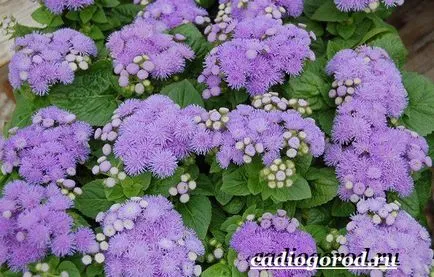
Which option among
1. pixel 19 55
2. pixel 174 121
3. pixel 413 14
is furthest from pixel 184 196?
pixel 413 14

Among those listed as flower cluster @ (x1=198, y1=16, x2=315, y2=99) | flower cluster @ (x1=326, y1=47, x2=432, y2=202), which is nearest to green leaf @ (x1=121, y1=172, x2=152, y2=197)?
flower cluster @ (x1=198, y1=16, x2=315, y2=99)

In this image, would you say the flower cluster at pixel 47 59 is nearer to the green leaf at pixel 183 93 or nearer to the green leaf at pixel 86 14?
the green leaf at pixel 86 14

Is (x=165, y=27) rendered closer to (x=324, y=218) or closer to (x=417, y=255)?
(x=324, y=218)

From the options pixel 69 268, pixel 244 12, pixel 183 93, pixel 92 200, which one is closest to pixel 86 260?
pixel 69 268

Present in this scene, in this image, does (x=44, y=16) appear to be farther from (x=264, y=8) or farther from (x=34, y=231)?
(x=34, y=231)

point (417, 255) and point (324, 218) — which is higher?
point (417, 255)

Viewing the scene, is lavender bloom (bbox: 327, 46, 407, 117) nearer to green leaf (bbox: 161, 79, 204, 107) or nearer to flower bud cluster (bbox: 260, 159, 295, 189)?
flower bud cluster (bbox: 260, 159, 295, 189)
